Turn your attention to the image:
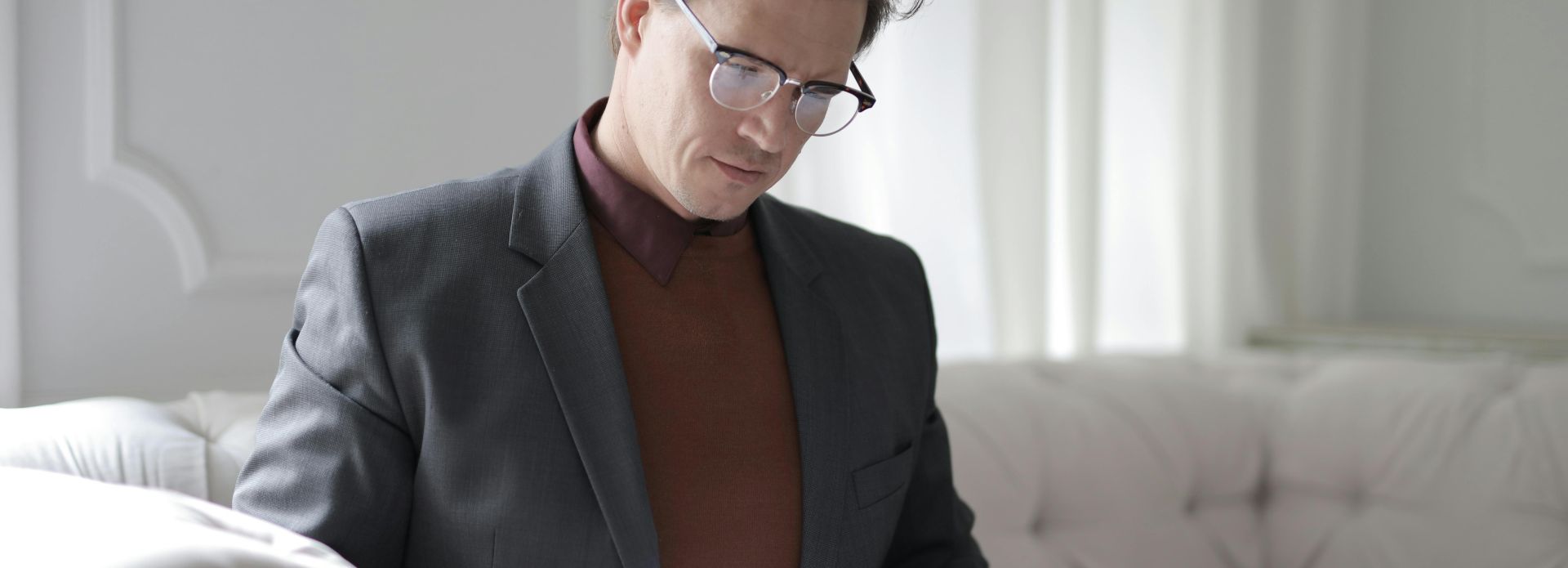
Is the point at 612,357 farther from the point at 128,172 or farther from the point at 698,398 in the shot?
the point at 128,172

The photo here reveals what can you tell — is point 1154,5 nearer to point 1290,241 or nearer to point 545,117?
point 1290,241

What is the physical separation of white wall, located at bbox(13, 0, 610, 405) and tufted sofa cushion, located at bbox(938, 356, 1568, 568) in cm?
82

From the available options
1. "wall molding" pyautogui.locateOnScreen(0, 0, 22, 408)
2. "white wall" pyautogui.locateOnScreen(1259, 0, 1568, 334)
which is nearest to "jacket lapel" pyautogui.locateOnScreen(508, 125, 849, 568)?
"wall molding" pyautogui.locateOnScreen(0, 0, 22, 408)

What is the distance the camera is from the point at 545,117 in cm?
162

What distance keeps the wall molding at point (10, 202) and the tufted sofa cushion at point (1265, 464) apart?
1.13m

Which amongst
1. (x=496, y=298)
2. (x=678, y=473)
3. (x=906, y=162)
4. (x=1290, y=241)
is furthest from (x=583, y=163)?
(x=1290, y=241)

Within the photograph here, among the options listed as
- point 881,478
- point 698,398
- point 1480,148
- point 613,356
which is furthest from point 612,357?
point 1480,148

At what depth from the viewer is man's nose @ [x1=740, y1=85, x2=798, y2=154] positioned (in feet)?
3.28

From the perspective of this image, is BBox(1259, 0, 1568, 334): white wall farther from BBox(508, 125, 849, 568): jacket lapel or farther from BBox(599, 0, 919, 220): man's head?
BBox(599, 0, 919, 220): man's head

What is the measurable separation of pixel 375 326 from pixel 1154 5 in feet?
6.27

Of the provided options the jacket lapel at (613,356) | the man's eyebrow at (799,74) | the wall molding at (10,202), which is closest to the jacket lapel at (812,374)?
the jacket lapel at (613,356)

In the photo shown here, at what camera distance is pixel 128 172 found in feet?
4.22

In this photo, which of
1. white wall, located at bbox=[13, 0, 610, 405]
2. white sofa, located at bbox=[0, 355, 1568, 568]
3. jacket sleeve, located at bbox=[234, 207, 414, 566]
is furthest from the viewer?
white sofa, located at bbox=[0, 355, 1568, 568]

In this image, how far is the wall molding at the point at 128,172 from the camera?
1.27 meters
